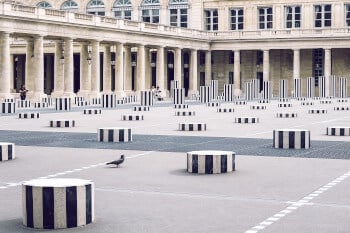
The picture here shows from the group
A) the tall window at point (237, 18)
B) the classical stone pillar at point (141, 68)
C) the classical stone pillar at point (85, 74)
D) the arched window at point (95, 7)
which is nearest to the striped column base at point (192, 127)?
the classical stone pillar at point (85, 74)

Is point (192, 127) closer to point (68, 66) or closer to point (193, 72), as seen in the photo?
point (68, 66)

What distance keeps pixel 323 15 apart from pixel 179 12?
17475mm

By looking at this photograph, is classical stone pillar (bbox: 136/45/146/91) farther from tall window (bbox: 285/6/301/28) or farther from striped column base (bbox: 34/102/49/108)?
tall window (bbox: 285/6/301/28)

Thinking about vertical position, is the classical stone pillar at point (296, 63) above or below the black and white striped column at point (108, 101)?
above

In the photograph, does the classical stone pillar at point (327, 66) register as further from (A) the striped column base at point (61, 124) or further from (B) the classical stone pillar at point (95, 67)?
(A) the striped column base at point (61, 124)

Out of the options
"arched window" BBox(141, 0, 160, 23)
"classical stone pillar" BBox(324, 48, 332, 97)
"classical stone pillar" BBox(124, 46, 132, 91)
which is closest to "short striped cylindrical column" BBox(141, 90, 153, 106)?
"classical stone pillar" BBox(124, 46, 132, 91)

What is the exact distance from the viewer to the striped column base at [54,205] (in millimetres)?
9258

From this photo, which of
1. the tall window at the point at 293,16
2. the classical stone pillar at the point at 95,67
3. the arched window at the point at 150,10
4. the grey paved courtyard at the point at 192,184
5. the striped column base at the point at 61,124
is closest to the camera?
the grey paved courtyard at the point at 192,184

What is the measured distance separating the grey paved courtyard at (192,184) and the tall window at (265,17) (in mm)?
68631

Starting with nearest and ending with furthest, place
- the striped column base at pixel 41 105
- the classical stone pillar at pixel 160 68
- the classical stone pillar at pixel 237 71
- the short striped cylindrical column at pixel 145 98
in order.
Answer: the short striped cylindrical column at pixel 145 98 < the striped column base at pixel 41 105 < the classical stone pillar at pixel 160 68 < the classical stone pillar at pixel 237 71

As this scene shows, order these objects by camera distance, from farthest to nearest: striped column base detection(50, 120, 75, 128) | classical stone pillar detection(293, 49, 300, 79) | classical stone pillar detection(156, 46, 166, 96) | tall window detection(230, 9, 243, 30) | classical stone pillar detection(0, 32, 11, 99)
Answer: tall window detection(230, 9, 243, 30) < classical stone pillar detection(293, 49, 300, 79) < classical stone pillar detection(156, 46, 166, 96) < classical stone pillar detection(0, 32, 11, 99) < striped column base detection(50, 120, 75, 128)

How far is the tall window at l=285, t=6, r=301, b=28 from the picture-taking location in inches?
3538

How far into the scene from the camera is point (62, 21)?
2474 inches

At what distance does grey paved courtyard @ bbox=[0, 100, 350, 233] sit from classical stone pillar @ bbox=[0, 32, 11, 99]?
34479mm
